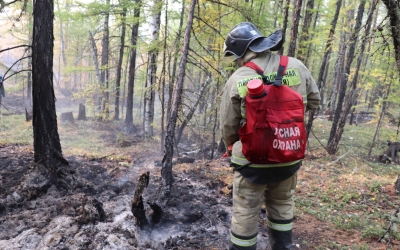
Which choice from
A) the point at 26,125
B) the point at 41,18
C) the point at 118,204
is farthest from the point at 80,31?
the point at 118,204

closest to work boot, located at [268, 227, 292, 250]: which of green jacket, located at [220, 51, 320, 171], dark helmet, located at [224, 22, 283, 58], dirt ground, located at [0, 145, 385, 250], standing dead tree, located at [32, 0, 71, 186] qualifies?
dirt ground, located at [0, 145, 385, 250]

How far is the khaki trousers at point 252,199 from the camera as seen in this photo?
271 centimetres

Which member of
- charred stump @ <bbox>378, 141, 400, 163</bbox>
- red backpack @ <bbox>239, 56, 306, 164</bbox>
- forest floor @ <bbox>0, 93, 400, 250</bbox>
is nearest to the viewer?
red backpack @ <bbox>239, 56, 306, 164</bbox>

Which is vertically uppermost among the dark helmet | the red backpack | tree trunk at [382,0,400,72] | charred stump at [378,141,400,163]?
tree trunk at [382,0,400,72]

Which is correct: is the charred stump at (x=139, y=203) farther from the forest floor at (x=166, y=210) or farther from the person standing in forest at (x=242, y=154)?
the person standing in forest at (x=242, y=154)

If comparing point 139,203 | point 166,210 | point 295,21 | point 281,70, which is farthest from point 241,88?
point 295,21

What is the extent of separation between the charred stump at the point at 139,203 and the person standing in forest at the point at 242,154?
158 centimetres

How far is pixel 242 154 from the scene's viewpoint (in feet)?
8.59

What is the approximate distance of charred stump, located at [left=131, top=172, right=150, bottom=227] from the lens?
3.80 meters

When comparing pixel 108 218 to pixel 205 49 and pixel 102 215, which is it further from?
pixel 205 49

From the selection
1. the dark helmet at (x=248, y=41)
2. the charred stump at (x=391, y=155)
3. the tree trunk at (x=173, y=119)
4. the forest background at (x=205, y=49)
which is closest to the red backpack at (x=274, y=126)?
the dark helmet at (x=248, y=41)

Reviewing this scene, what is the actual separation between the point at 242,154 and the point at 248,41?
3.73 ft

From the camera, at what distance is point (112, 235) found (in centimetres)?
363

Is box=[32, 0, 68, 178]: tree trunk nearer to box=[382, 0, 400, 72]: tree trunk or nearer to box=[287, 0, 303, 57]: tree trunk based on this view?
box=[382, 0, 400, 72]: tree trunk
